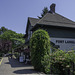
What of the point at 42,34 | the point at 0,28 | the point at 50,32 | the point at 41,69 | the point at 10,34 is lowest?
the point at 41,69

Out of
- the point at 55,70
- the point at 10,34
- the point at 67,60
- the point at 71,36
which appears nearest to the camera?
the point at 67,60

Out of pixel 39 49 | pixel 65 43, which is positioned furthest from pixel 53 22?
pixel 39 49

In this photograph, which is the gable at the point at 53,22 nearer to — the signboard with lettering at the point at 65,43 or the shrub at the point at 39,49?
the signboard with lettering at the point at 65,43

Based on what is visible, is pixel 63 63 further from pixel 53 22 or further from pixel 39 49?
pixel 53 22

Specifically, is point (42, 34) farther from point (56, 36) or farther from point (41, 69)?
point (56, 36)

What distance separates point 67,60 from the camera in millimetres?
4832

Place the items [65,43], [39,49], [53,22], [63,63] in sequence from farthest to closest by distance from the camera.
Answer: [53,22] → [65,43] → [39,49] → [63,63]

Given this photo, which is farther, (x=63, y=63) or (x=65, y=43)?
(x=65, y=43)

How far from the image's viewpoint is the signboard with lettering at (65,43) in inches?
559

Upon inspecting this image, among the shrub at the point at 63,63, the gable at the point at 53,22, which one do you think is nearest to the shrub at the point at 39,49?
the shrub at the point at 63,63

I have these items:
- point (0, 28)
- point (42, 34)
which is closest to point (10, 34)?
point (0, 28)

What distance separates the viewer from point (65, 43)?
14555 millimetres

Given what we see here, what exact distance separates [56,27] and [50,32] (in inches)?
49.9

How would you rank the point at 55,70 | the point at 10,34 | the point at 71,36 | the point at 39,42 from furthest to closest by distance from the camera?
the point at 10,34, the point at 71,36, the point at 39,42, the point at 55,70
